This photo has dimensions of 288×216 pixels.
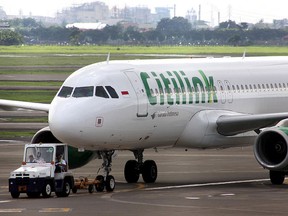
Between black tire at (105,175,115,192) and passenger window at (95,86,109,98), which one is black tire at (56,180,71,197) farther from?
passenger window at (95,86,109,98)

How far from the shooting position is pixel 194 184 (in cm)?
4050

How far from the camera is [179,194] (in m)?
36.4

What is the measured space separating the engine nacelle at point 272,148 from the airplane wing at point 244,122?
2.81 feet

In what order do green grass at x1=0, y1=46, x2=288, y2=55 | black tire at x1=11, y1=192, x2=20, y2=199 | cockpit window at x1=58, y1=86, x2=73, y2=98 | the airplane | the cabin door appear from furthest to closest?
green grass at x1=0, y1=46, x2=288, y2=55
the cabin door
cockpit window at x1=58, y1=86, x2=73, y2=98
the airplane
black tire at x1=11, y1=192, x2=20, y2=199

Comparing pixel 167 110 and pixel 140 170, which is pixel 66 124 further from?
pixel 140 170

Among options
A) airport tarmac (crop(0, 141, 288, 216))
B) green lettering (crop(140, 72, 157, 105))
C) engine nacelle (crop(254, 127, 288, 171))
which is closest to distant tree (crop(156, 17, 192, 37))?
airport tarmac (crop(0, 141, 288, 216))

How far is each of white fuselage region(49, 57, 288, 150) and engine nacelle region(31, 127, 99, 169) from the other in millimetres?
2081

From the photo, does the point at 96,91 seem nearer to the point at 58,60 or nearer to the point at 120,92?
the point at 120,92

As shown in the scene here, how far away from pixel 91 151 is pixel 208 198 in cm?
706

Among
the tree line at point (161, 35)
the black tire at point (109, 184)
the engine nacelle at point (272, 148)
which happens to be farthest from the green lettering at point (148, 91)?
the tree line at point (161, 35)

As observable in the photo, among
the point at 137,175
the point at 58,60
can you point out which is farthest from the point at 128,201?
the point at 58,60

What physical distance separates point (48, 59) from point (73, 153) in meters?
99.9

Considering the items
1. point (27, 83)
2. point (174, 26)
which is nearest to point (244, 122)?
point (27, 83)

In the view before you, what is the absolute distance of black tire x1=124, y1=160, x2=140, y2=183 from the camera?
41.6 metres
